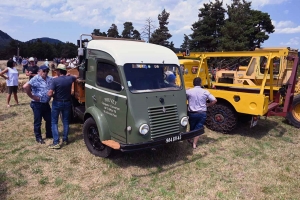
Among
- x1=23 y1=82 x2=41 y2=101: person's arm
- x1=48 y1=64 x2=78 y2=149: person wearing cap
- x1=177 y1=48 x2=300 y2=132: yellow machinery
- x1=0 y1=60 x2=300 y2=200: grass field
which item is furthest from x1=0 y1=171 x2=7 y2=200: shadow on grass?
x1=177 y1=48 x2=300 y2=132: yellow machinery

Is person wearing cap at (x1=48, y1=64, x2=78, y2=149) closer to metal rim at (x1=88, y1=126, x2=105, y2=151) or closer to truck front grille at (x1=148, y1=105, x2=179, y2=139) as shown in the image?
metal rim at (x1=88, y1=126, x2=105, y2=151)

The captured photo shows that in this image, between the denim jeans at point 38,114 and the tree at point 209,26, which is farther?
the tree at point 209,26

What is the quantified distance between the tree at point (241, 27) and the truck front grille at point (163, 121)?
2848 centimetres

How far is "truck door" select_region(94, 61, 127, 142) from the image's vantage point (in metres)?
4.53

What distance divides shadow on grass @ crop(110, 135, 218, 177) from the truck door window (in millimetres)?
1372

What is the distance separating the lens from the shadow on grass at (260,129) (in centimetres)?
703

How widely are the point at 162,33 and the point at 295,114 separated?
35543 millimetres

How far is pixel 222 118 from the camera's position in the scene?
22.1 feet

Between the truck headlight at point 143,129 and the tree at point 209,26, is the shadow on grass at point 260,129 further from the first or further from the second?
the tree at point 209,26

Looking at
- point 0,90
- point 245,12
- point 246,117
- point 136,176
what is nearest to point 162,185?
point 136,176

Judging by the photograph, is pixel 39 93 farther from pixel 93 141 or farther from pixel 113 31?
pixel 113 31

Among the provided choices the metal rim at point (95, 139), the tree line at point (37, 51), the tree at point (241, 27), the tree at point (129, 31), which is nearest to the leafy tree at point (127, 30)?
the tree at point (129, 31)

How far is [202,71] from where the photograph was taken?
25.2 ft

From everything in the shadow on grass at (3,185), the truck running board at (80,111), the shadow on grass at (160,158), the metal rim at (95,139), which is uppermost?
the truck running board at (80,111)
